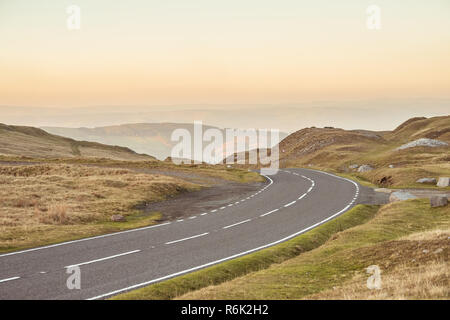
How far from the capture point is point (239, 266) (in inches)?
634

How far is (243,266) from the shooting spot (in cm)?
1617

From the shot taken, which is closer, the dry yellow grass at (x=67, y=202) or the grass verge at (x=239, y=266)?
the grass verge at (x=239, y=266)

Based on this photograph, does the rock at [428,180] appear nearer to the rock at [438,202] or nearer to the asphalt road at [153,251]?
the asphalt road at [153,251]

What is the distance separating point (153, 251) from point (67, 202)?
1572cm

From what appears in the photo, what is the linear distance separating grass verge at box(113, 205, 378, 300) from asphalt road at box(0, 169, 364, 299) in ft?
2.16

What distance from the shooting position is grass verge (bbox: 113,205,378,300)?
12.7 m

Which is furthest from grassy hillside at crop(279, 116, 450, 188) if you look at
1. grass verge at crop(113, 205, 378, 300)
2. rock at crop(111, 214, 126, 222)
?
rock at crop(111, 214, 126, 222)

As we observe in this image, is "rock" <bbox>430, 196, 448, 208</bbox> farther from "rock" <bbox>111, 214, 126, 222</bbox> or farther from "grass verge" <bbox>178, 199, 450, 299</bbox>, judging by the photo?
"rock" <bbox>111, 214, 126, 222</bbox>

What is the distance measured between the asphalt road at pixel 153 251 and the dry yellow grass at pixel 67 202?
2.37 meters

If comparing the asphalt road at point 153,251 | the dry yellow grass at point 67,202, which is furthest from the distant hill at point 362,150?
the asphalt road at point 153,251

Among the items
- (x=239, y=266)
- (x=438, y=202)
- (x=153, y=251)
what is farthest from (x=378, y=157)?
(x=239, y=266)

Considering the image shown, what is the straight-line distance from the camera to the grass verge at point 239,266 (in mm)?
12734

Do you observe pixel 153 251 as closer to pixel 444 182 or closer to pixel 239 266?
pixel 239 266
